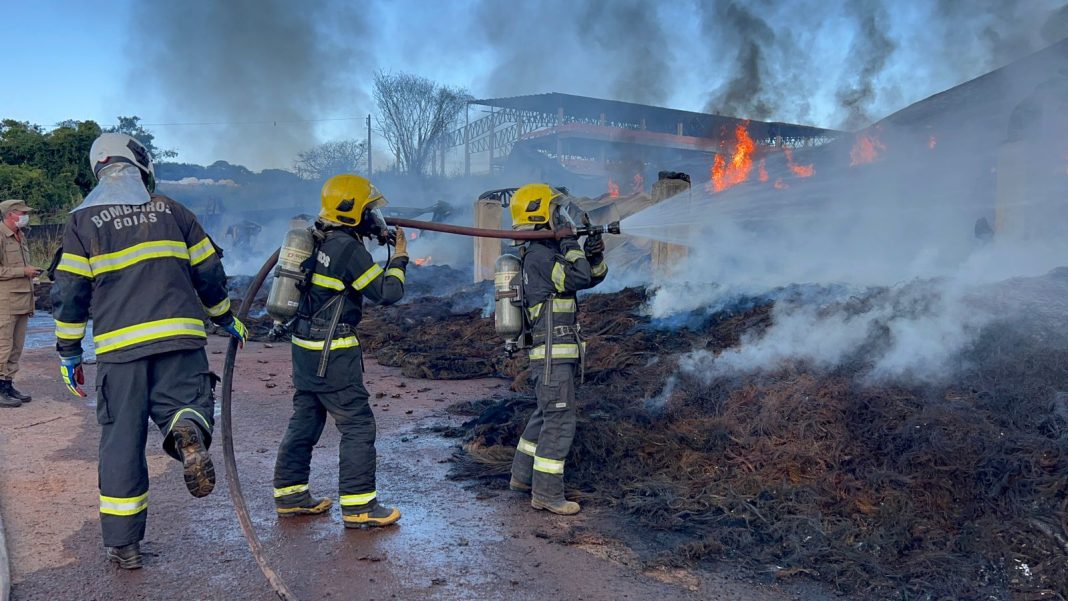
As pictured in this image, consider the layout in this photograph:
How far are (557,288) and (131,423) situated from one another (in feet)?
8.36

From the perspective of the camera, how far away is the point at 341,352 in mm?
4602

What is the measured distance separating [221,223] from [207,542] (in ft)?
114

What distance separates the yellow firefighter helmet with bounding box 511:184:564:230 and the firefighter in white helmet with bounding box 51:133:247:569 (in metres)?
2.10

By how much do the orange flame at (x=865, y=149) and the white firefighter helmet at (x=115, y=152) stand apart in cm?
2060

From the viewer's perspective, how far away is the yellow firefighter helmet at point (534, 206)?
511 cm

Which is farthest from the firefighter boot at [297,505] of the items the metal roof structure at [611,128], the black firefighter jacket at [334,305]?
the metal roof structure at [611,128]

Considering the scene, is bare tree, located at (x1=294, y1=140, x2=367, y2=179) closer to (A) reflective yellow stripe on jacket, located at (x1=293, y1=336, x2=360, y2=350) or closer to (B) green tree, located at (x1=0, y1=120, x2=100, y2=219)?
(B) green tree, located at (x1=0, y1=120, x2=100, y2=219)

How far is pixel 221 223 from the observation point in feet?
119

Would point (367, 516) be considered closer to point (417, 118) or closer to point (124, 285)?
point (124, 285)

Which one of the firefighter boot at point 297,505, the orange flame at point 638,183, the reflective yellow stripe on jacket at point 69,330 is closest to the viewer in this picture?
the reflective yellow stripe on jacket at point 69,330

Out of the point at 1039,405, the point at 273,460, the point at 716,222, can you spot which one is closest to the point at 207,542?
the point at 273,460

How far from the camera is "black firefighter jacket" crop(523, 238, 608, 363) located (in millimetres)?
4941

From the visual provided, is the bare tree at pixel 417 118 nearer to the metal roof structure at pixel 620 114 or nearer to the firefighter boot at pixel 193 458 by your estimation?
the metal roof structure at pixel 620 114

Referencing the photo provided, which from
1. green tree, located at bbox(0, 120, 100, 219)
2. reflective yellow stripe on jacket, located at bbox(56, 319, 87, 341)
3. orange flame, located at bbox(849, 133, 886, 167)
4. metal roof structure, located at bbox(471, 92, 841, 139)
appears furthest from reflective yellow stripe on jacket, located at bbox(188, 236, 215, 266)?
metal roof structure, located at bbox(471, 92, 841, 139)
